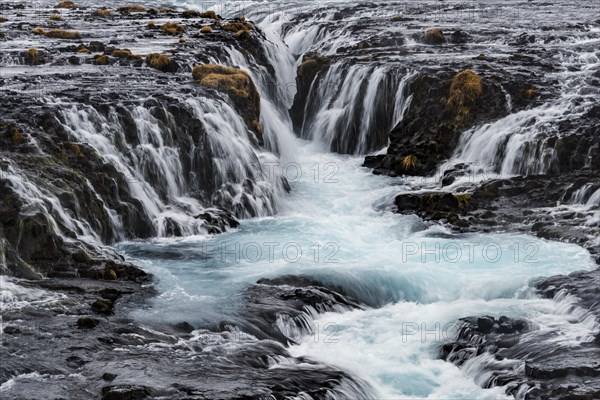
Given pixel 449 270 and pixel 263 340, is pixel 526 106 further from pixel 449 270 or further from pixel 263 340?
pixel 263 340

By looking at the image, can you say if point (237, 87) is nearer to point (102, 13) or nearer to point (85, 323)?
point (85, 323)

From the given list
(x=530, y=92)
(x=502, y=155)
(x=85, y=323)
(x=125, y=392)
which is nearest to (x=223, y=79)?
(x=502, y=155)

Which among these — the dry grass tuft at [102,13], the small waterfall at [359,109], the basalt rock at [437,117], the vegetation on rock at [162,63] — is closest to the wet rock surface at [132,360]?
the basalt rock at [437,117]

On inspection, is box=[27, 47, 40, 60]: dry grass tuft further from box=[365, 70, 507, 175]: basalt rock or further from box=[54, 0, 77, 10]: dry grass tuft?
box=[54, 0, 77, 10]: dry grass tuft

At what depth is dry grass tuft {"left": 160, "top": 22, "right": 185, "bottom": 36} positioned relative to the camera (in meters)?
36.2

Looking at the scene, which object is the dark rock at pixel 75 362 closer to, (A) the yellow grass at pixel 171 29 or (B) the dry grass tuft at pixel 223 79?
(B) the dry grass tuft at pixel 223 79

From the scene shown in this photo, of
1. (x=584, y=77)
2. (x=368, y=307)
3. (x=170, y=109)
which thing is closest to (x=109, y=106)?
(x=170, y=109)

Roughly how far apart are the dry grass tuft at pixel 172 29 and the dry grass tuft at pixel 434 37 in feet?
Result: 32.7

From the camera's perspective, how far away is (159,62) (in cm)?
2909

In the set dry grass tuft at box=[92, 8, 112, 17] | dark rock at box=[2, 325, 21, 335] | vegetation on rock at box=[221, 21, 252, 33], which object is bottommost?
dark rock at box=[2, 325, 21, 335]

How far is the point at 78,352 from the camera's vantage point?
14.2m

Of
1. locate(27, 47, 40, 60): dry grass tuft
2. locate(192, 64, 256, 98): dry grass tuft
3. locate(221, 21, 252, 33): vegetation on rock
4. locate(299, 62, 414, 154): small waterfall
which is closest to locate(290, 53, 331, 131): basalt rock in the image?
locate(299, 62, 414, 154): small waterfall

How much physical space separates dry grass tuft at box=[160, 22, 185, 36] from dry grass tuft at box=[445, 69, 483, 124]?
12976 mm

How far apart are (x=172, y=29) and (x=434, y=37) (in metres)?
10.6
